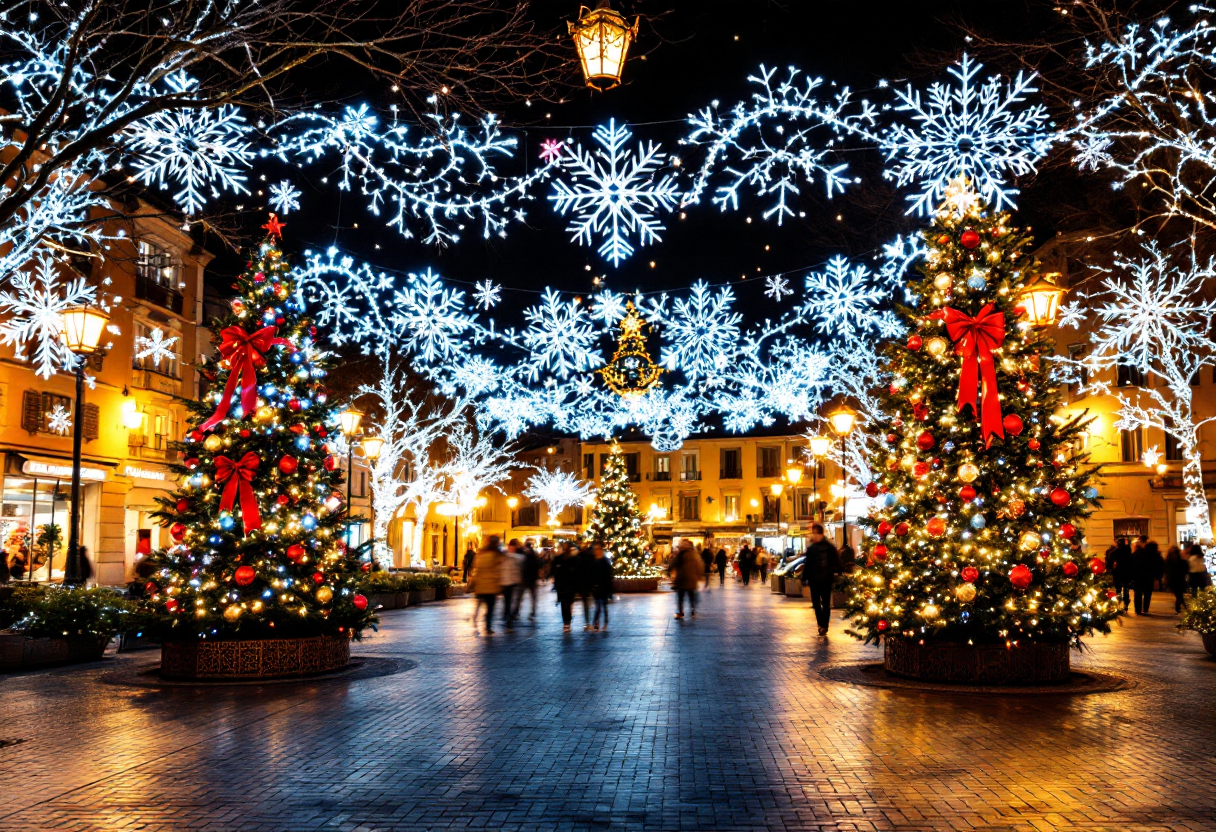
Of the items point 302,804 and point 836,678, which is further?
point 836,678

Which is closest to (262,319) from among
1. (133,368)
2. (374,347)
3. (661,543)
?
(133,368)

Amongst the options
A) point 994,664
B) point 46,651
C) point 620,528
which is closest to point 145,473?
point 620,528

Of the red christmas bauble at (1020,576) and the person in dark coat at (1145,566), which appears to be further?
the person in dark coat at (1145,566)

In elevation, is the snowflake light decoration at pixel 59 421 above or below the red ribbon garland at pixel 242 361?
above

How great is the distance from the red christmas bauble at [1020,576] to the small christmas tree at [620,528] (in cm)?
2636

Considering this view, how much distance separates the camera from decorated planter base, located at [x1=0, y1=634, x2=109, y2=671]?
14.1 meters

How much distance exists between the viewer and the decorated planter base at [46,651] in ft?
46.3

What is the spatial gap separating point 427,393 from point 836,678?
108 ft

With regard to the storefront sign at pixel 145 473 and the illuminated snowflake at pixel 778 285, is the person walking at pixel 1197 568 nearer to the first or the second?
the illuminated snowflake at pixel 778 285

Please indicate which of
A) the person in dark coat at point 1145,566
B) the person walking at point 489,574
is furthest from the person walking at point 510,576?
the person in dark coat at point 1145,566

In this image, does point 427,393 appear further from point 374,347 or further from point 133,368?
point 133,368

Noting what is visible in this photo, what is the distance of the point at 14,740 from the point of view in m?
8.62

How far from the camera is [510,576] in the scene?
64.1ft

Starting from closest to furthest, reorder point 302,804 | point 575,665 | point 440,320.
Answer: point 302,804 → point 575,665 → point 440,320
